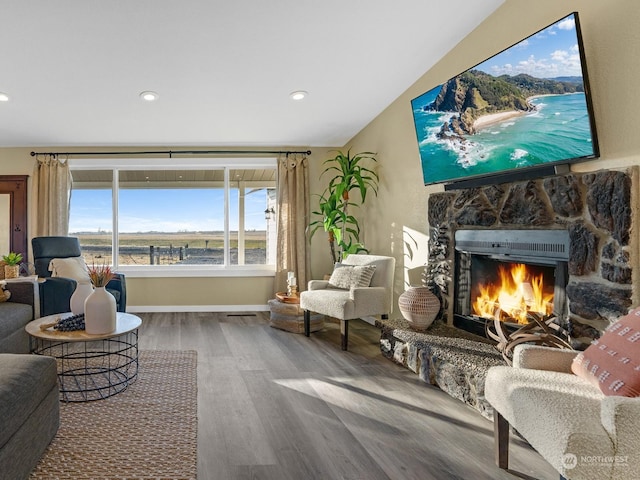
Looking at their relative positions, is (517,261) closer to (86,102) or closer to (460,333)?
(460,333)

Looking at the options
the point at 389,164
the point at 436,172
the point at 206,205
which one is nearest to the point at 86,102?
the point at 206,205

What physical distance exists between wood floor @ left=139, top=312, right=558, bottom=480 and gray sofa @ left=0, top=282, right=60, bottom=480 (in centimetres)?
67

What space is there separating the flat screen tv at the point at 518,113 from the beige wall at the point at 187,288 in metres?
3.29

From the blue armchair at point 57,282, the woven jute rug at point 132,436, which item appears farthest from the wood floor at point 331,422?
the blue armchair at point 57,282

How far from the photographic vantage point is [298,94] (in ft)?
13.1

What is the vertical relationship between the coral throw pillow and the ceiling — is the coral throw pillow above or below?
below

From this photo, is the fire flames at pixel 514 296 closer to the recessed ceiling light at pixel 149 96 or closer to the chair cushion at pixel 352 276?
the chair cushion at pixel 352 276

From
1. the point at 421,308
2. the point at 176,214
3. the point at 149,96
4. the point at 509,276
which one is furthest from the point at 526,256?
the point at 176,214

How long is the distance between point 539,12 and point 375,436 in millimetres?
2372

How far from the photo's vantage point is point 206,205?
6.12 metres

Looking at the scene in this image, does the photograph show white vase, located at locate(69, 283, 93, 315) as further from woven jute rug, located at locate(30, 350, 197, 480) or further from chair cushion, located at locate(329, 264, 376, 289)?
chair cushion, located at locate(329, 264, 376, 289)

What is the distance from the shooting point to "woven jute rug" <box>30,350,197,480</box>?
6.16ft

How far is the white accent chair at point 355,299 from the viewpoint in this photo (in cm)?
386

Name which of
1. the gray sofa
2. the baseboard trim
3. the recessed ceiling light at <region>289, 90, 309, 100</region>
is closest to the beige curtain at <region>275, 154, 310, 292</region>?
the baseboard trim
